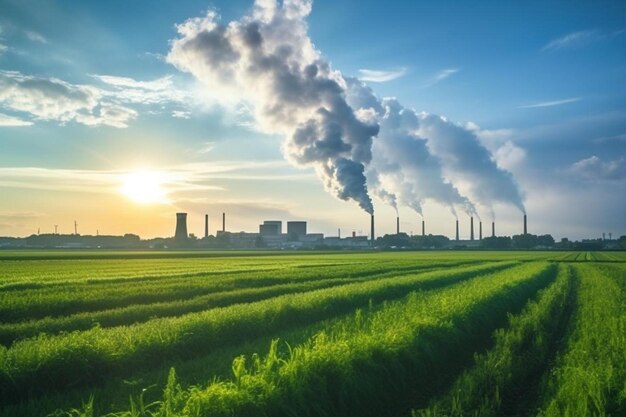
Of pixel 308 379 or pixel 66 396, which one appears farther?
pixel 66 396

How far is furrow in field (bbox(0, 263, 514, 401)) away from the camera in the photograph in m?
10.1

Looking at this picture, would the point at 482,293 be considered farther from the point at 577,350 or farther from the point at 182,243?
the point at 182,243

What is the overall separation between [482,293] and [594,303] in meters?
4.61

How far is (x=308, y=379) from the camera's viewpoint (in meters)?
8.92

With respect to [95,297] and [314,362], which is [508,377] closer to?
[314,362]

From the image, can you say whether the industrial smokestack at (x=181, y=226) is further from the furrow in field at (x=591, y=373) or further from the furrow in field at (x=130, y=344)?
the furrow in field at (x=591, y=373)

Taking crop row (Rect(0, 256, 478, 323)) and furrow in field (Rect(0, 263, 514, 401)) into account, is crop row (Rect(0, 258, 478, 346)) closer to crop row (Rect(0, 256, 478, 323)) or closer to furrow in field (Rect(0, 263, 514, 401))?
crop row (Rect(0, 256, 478, 323))

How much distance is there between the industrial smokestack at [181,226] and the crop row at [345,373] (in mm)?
155642

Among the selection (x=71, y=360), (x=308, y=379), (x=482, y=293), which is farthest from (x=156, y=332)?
Answer: (x=482, y=293)

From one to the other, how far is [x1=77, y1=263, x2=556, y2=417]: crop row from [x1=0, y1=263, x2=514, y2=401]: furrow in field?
226 centimetres

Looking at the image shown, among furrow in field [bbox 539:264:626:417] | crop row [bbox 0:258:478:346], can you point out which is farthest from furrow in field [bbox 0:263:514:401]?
furrow in field [bbox 539:264:626:417]

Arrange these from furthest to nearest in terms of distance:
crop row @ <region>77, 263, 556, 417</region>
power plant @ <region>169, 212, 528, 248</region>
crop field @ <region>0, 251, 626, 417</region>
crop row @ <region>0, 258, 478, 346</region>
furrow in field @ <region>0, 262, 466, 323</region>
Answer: power plant @ <region>169, 212, 528, 248</region>
furrow in field @ <region>0, 262, 466, 323</region>
crop row @ <region>0, 258, 478, 346</region>
crop field @ <region>0, 251, 626, 417</region>
crop row @ <region>77, 263, 556, 417</region>

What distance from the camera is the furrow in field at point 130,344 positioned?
1005 centimetres

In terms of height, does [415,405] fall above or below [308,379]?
below
